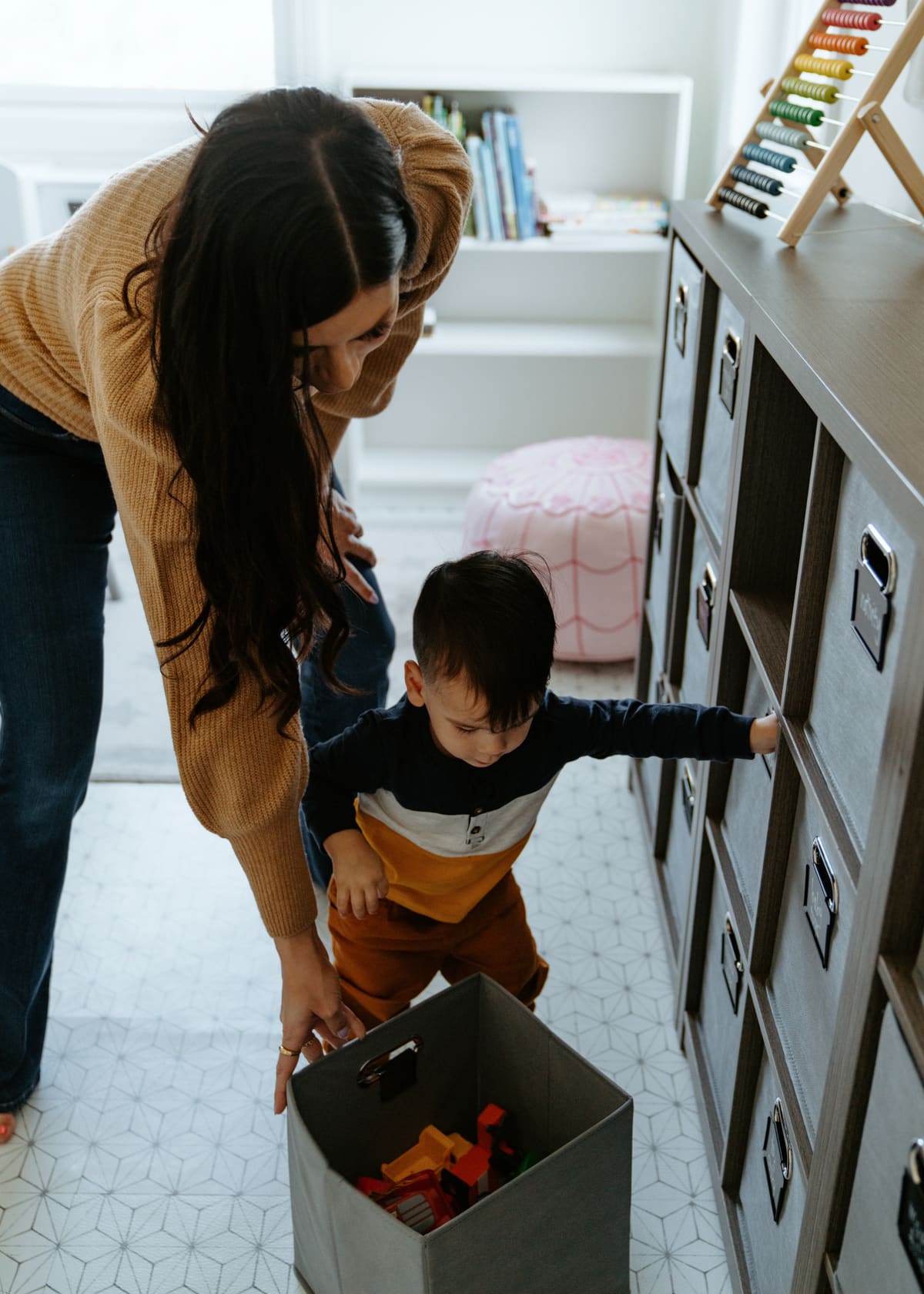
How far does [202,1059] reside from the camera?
1482mm

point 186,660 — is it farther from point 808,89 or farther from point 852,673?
point 808,89

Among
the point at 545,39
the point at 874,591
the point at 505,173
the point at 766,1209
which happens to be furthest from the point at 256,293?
the point at 545,39

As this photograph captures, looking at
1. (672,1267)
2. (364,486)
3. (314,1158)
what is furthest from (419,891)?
(364,486)

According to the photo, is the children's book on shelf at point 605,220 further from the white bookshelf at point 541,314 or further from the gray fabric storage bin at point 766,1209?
the gray fabric storage bin at point 766,1209

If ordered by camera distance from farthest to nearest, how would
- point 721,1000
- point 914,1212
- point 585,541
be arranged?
point 585,541 → point 721,1000 → point 914,1212

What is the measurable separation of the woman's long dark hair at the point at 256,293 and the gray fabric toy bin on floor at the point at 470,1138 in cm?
43

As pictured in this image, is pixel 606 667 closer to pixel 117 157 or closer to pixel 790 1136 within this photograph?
pixel 790 1136

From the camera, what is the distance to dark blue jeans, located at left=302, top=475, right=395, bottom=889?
1523mm

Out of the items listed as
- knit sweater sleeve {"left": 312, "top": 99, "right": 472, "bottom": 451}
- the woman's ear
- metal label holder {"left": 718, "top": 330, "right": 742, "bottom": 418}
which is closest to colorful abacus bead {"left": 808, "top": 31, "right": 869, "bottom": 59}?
metal label holder {"left": 718, "top": 330, "right": 742, "bottom": 418}

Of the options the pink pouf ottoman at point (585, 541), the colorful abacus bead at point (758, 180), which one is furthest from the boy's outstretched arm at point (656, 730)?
the pink pouf ottoman at point (585, 541)

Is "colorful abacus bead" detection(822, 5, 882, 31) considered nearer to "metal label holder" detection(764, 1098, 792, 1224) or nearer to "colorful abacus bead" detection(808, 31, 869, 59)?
"colorful abacus bead" detection(808, 31, 869, 59)

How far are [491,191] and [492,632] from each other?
204cm

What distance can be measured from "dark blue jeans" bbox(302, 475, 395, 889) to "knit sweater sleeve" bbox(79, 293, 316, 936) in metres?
0.50

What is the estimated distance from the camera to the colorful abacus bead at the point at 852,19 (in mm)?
1408
